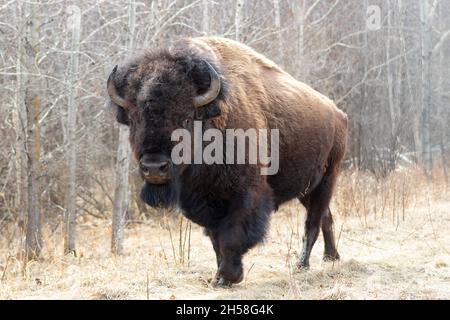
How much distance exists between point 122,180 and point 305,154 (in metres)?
4.99

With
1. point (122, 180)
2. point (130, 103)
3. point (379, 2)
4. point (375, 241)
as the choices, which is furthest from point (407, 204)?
point (379, 2)

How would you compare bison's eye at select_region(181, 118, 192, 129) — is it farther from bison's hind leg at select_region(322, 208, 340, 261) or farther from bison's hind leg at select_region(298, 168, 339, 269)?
bison's hind leg at select_region(322, 208, 340, 261)

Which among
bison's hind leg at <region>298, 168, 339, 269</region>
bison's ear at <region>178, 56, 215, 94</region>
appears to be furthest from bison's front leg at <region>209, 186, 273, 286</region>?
bison's hind leg at <region>298, 168, 339, 269</region>

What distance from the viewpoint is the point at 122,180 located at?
37.0 ft

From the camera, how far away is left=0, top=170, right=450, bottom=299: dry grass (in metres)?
5.66

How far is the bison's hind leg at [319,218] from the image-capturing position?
7.64 metres

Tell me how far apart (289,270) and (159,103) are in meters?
2.09

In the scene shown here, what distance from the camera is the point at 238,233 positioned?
5.92m

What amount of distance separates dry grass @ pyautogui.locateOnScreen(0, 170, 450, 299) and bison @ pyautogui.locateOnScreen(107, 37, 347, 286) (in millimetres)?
568

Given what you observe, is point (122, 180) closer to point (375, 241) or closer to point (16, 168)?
point (16, 168)

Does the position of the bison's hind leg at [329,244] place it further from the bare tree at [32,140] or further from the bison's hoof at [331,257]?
the bare tree at [32,140]

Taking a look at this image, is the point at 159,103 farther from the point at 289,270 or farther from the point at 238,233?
the point at 289,270

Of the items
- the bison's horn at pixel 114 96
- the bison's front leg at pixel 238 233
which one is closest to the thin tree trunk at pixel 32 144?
the bison's horn at pixel 114 96

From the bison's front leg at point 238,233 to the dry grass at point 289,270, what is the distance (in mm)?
194
